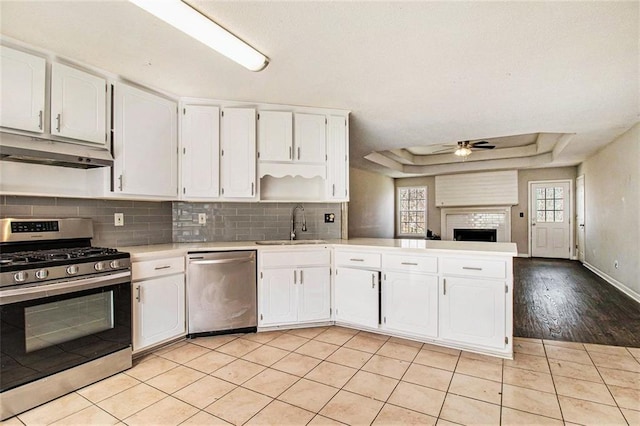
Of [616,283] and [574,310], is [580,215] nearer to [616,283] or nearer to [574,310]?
[616,283]

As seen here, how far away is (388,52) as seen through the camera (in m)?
2.35

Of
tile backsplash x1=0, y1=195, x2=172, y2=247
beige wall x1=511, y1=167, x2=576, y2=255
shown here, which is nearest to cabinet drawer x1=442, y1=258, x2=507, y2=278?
tile backsplash x1=0, y1=195, x2=172, y2=247

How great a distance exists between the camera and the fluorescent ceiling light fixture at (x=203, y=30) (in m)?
1.75

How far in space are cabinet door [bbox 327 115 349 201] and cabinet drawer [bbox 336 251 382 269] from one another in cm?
66

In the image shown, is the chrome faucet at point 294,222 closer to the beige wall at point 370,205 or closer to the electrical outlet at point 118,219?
the electrical outlet at point 118,219

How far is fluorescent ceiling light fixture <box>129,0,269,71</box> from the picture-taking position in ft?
5.75

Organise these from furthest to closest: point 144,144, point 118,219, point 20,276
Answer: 1. point 118,219
2. point 144,144
3. point 20,276

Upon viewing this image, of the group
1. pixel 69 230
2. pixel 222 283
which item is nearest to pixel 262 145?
pixel 222 283

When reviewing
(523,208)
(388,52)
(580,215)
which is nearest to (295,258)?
(388,52)

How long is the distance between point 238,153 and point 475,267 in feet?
7.97

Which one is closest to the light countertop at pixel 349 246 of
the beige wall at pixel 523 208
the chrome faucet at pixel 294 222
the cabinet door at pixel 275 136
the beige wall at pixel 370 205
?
the chrome faucet at pixel 294 222

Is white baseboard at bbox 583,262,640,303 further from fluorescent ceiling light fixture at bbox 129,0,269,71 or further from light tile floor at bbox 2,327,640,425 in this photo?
fluorescent ceiling light fixture at bbox 129,0,269,71

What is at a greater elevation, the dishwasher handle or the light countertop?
the light countertop

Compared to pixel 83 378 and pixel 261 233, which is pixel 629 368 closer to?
pixel 261 233
